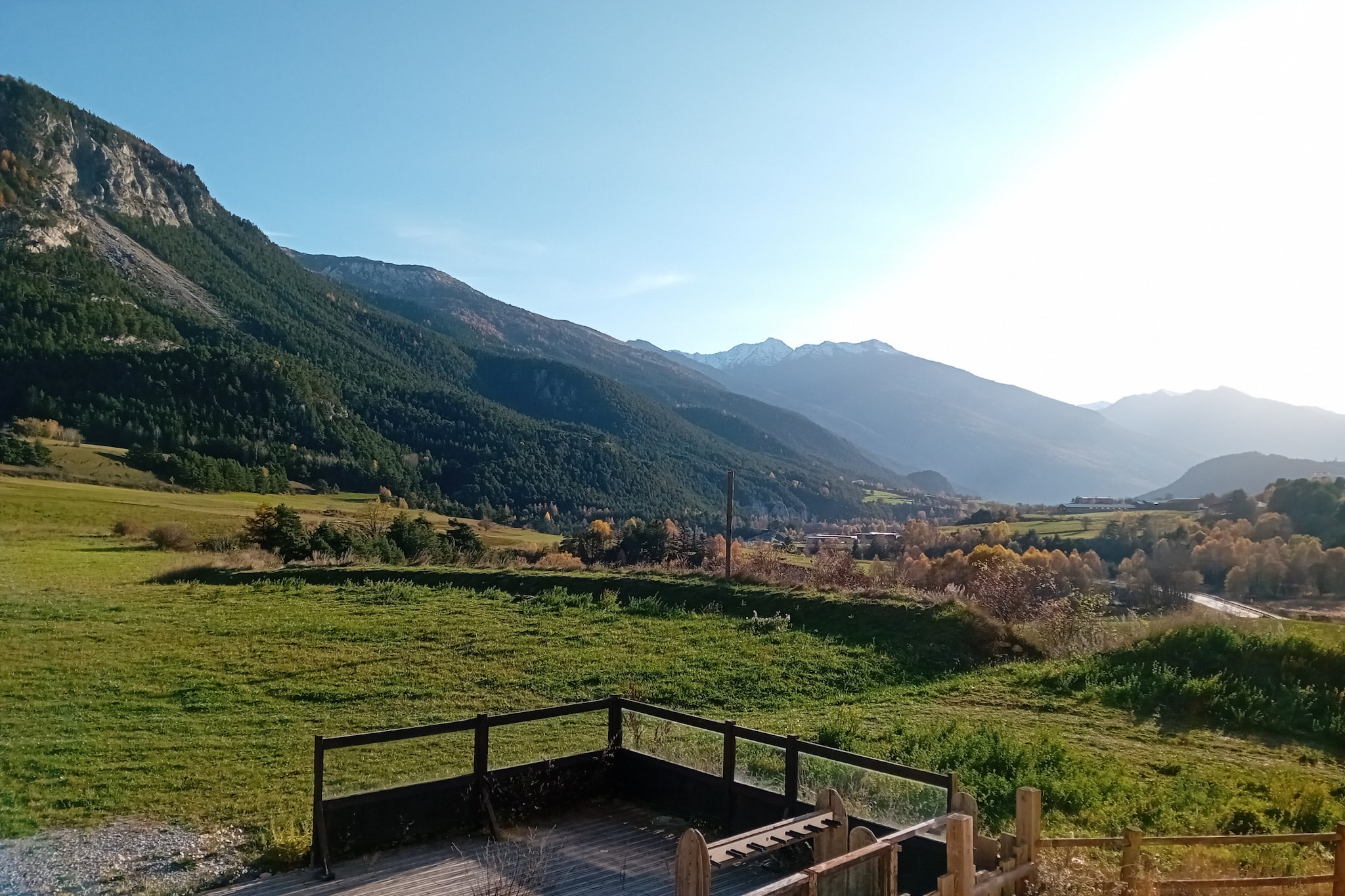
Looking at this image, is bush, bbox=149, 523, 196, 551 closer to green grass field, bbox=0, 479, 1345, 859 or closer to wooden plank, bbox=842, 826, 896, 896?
green grass field, bbox=0, 479, 1345, 859

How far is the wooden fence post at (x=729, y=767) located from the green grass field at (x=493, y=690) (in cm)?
237

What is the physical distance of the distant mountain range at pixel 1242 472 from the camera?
15062cm

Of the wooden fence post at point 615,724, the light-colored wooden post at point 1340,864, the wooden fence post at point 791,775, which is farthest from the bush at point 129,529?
the light-colored wooden post at point 1340,864

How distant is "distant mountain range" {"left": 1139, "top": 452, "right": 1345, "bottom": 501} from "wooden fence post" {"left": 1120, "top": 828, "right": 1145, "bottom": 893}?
521 ft

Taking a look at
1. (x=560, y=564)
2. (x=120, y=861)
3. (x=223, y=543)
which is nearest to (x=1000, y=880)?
(x=120, y=861)

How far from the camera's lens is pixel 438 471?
116 metres

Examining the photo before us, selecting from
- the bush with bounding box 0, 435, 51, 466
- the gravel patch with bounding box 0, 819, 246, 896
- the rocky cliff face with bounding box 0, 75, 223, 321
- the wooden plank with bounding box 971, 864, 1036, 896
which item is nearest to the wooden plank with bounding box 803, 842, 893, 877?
the wooden plank with bounding box 971, 864, 1036, 896

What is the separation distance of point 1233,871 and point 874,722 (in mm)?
6566

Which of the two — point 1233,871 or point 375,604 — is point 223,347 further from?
point 1233,871

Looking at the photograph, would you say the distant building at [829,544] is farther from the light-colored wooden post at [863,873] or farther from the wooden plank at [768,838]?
the light-colored wooden post at [863,873]

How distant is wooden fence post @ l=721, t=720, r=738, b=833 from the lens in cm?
848

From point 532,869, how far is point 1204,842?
509 centimetres

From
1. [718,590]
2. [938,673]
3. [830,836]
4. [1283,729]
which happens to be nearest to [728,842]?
[830,836]

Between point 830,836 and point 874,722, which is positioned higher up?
point 830,836
